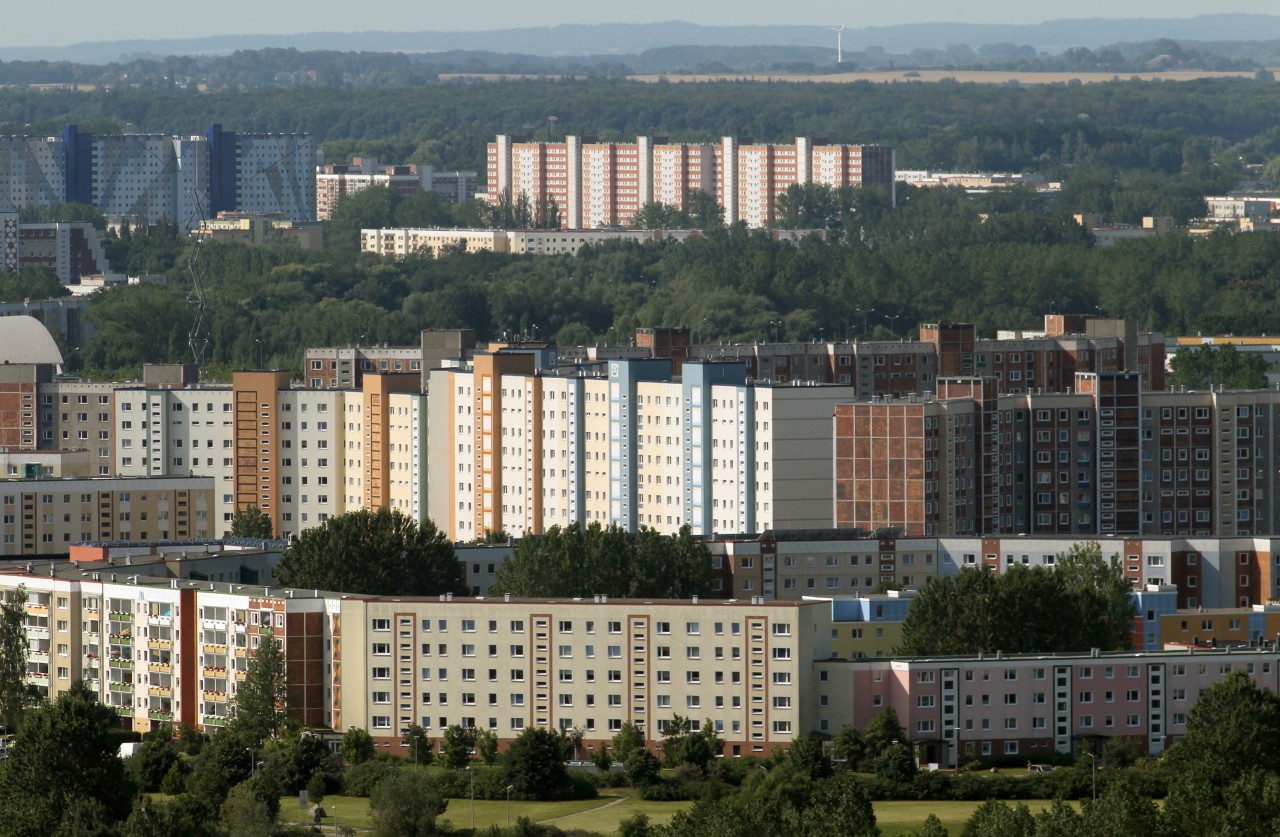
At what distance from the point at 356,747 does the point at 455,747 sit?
45.1 inches

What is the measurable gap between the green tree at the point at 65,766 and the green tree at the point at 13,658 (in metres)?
5.41

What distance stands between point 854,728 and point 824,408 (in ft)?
53.3

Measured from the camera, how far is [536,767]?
123 ft

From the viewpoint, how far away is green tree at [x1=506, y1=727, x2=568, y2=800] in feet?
123

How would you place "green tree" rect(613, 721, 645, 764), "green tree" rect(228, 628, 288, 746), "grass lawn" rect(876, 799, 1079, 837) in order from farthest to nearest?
1. "green tree" rect(228, 628, 288, 746)
2. "green tree" rect(613, 721, 645, 764)
3. "grass lawn" rect(876, 799, 1079, 837)

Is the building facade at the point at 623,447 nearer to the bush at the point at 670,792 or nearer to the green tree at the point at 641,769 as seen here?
the green tree at the point at 641,769

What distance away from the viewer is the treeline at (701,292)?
92250 mm

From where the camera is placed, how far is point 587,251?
12000cm

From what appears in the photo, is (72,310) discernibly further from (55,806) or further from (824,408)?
(55,806)

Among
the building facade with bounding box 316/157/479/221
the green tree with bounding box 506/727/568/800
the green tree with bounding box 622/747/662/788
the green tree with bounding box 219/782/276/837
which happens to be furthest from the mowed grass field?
the building facade with bounding box 316/157/479/221

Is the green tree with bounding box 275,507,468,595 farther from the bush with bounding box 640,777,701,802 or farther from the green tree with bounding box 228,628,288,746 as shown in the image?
the bush with bounding box 640,777,701,802

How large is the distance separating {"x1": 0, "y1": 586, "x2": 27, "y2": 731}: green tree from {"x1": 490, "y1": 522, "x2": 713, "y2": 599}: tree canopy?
6.40m

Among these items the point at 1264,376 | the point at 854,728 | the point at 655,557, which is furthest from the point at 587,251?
the point at 854,728

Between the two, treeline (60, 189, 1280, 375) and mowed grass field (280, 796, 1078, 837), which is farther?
treeline (60, 189, 1280, 375)
